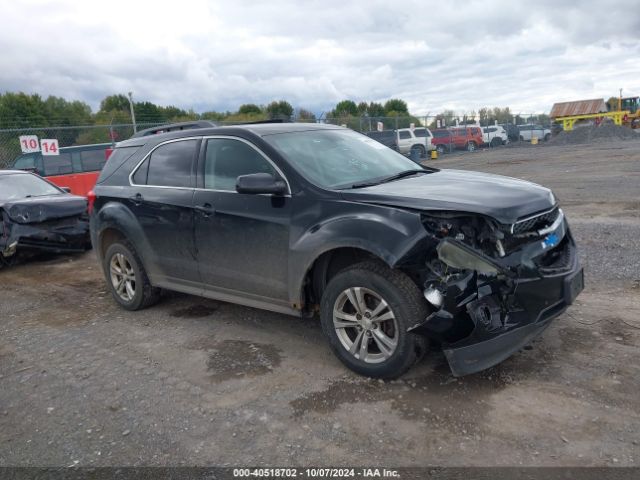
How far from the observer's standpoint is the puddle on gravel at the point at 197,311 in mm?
5758

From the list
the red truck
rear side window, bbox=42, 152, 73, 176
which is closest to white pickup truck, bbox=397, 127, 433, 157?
the red truck

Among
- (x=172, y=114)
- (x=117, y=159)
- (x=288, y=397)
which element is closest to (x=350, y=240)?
(x=288, y=397)

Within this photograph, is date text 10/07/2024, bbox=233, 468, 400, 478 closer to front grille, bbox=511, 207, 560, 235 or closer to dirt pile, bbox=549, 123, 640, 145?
front grille, bbox=511, 207, 560, 235

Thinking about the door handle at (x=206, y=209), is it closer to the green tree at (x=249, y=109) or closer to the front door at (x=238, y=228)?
the front door at (x=238, y=228)

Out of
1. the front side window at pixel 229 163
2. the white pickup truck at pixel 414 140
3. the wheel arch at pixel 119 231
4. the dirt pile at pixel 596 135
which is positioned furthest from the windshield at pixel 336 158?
the dirt pile at pixel 596 135

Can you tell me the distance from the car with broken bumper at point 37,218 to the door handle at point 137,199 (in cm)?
383

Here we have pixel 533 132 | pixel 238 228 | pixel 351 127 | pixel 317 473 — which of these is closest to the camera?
pixel 317 473

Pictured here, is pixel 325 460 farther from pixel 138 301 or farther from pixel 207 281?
pixel 138 301

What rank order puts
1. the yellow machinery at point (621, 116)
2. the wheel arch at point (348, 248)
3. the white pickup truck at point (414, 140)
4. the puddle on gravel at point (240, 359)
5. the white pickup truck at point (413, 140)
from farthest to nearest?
the yellow machinery at point (621, 116), the white pickup truck at point (414, 140), the white pickup truck at point (413, 140), the puddle on gravel at point (240, 359), the wheel arch at point (348, 248)

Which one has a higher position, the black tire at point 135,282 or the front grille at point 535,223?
the front grille at point 535,223

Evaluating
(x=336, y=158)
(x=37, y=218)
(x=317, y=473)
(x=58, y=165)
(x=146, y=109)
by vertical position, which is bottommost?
(x=317, y=473)

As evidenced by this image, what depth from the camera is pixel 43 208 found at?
870cm

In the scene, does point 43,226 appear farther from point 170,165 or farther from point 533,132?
point 533,132

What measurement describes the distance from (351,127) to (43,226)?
72.4ft
